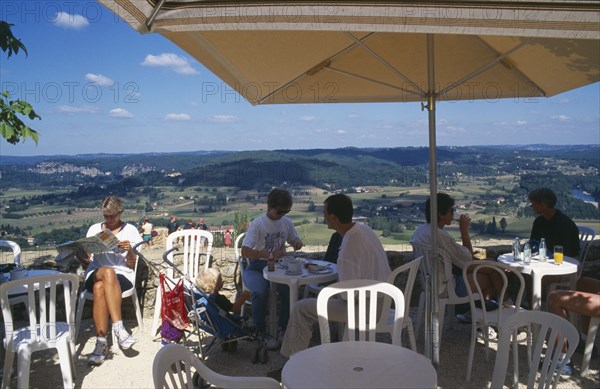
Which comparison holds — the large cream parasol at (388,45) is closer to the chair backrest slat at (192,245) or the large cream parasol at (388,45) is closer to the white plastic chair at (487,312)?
the white plastic chair at (487,312)

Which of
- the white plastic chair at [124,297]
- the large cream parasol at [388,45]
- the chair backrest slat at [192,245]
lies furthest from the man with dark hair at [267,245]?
the white plastic chair at [124,297]

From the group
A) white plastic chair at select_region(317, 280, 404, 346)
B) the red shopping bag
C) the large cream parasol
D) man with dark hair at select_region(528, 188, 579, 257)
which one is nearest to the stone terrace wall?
man with dark hair at select_region(528, 188, 579, 257)

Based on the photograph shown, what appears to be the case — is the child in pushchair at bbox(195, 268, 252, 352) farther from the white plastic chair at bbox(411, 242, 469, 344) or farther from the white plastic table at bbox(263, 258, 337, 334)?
the white plastic chair at bbox(411, 242, 469, 344)

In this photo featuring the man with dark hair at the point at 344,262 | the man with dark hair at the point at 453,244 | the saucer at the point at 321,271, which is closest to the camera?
the man with dark hair at the point at 344,262

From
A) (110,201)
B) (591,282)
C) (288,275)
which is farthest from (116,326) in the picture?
(591,282)

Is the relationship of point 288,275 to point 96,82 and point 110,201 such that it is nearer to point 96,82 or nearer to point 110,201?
point 110,201

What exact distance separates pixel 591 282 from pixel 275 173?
5009 mm

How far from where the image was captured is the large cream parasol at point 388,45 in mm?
1685

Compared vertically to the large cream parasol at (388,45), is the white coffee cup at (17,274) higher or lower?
lower

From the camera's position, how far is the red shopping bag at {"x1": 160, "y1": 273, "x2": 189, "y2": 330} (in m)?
3.91

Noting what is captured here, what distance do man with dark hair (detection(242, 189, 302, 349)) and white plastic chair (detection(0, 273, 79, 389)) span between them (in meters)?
1.55

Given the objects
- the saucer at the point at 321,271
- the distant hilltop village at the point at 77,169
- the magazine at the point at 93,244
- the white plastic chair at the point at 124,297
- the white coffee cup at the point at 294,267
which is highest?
the distant hilltop village at the point at 77,169

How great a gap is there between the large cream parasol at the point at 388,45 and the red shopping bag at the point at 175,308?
1687 mm

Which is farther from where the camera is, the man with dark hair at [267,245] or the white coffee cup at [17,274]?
the man with dark hair at [267,245]
